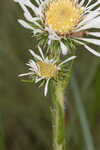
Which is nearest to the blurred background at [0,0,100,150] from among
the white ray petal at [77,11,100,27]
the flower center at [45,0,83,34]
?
the flower center at [45,0,83,34]

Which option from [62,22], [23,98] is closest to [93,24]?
[62,22]

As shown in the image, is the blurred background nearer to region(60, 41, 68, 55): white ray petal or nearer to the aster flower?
the aster flower


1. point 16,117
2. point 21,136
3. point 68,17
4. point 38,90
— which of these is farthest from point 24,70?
point 68,17

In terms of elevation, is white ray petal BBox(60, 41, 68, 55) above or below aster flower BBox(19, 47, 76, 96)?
above

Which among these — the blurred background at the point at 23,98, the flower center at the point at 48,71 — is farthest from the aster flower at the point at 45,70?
the blurred background at the point at 23,98

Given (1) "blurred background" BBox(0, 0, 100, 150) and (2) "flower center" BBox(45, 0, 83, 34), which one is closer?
(2) "flower center" BBox(45, 0, 83, 34)
